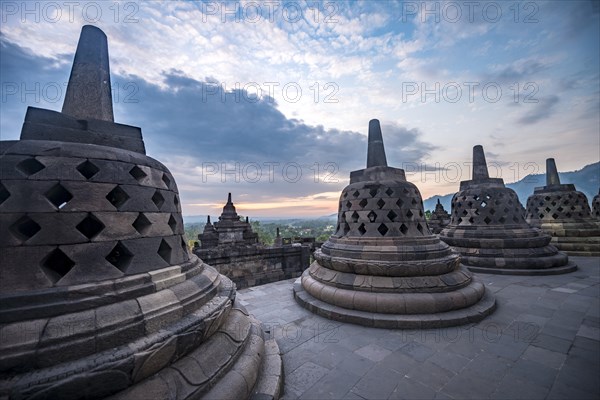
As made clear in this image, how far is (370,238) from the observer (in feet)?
19.4

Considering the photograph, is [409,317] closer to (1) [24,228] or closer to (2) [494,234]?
(1) [24,228]

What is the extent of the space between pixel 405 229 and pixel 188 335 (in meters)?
5.23

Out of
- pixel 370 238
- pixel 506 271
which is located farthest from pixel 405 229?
pixel 506 271

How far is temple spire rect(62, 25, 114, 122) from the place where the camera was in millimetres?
3043

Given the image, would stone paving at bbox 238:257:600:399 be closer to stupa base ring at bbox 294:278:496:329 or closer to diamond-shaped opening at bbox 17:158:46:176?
stupa base ring at bbox 294:278:496:329

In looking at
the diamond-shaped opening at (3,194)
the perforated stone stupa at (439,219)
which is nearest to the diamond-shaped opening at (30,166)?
the diamond-shaped opening at (3,194)

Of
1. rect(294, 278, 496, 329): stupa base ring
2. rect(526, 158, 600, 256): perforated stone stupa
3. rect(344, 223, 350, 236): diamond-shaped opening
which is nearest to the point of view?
rect(294, 278, 496, 329): stupa base ring

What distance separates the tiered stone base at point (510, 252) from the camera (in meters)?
8.11

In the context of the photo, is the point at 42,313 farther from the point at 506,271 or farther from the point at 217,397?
the point at 506,271

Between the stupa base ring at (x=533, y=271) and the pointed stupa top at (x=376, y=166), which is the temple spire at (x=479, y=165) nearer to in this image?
the stupa base ring at (x=533, y=271)

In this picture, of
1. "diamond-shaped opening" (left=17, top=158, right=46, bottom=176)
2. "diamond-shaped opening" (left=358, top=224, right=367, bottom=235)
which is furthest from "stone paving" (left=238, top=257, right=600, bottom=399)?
"diamond-shaped opening" (left=17, top=158, right=46, bottom=176)

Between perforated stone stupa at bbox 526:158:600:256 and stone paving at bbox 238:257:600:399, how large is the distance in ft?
26.6

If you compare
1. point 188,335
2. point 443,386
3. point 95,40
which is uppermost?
Answer: point 95,40

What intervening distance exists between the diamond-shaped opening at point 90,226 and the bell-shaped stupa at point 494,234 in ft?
34.5
